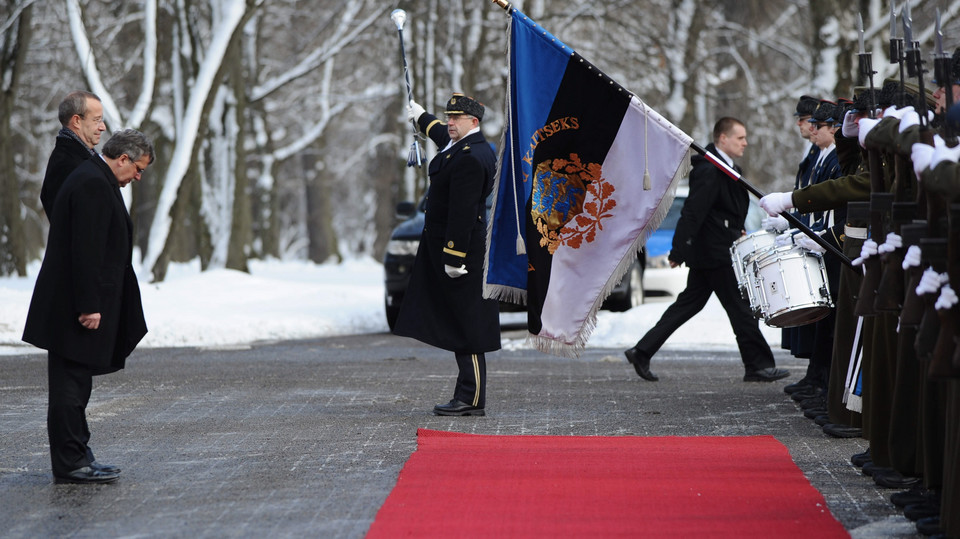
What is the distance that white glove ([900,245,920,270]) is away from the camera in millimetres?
5414

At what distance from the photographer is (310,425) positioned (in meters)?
8.52

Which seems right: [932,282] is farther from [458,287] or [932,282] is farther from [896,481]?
[458,287]

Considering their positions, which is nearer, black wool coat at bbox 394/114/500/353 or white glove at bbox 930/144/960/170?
white glove at bbox 930/144/960/170

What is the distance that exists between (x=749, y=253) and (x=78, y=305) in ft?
Result: 14.5

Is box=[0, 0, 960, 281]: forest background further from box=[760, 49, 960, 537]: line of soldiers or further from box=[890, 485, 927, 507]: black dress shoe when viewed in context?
box=[890, 485, 927, 507]: black dress shoe

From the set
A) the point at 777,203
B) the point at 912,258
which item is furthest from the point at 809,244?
the point at 912,258

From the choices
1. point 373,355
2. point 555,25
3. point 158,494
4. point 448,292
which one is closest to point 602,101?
point 448,292

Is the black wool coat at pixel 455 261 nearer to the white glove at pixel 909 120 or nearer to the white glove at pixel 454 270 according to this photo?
the white glove at pixel 454 270

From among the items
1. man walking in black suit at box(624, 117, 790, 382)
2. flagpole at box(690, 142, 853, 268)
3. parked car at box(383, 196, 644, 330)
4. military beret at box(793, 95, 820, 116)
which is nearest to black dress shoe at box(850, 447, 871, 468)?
flagpole at box(690, 142, 853, 268)

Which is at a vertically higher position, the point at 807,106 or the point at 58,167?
the point at 807,106

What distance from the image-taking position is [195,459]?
7.28m

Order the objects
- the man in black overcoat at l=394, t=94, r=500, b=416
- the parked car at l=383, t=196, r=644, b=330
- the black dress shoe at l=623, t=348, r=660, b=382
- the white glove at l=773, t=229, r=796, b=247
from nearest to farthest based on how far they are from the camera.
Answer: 1. the white glove at l=773, t=229, r=796, b=247
2. the man in black overcoat at l=394, t=94, r=500, b=416
3. the black dress shoe at l=623, t=348, r=660, b=382
4. the parked car at l=383, t=196, r=644, b=330

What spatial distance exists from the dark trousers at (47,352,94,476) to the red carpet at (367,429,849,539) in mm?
1525

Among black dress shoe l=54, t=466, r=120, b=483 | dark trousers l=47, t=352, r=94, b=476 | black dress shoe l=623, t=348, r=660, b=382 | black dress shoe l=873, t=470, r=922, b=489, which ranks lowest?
black dress shoe l=623, t=348, r=660, b=382
